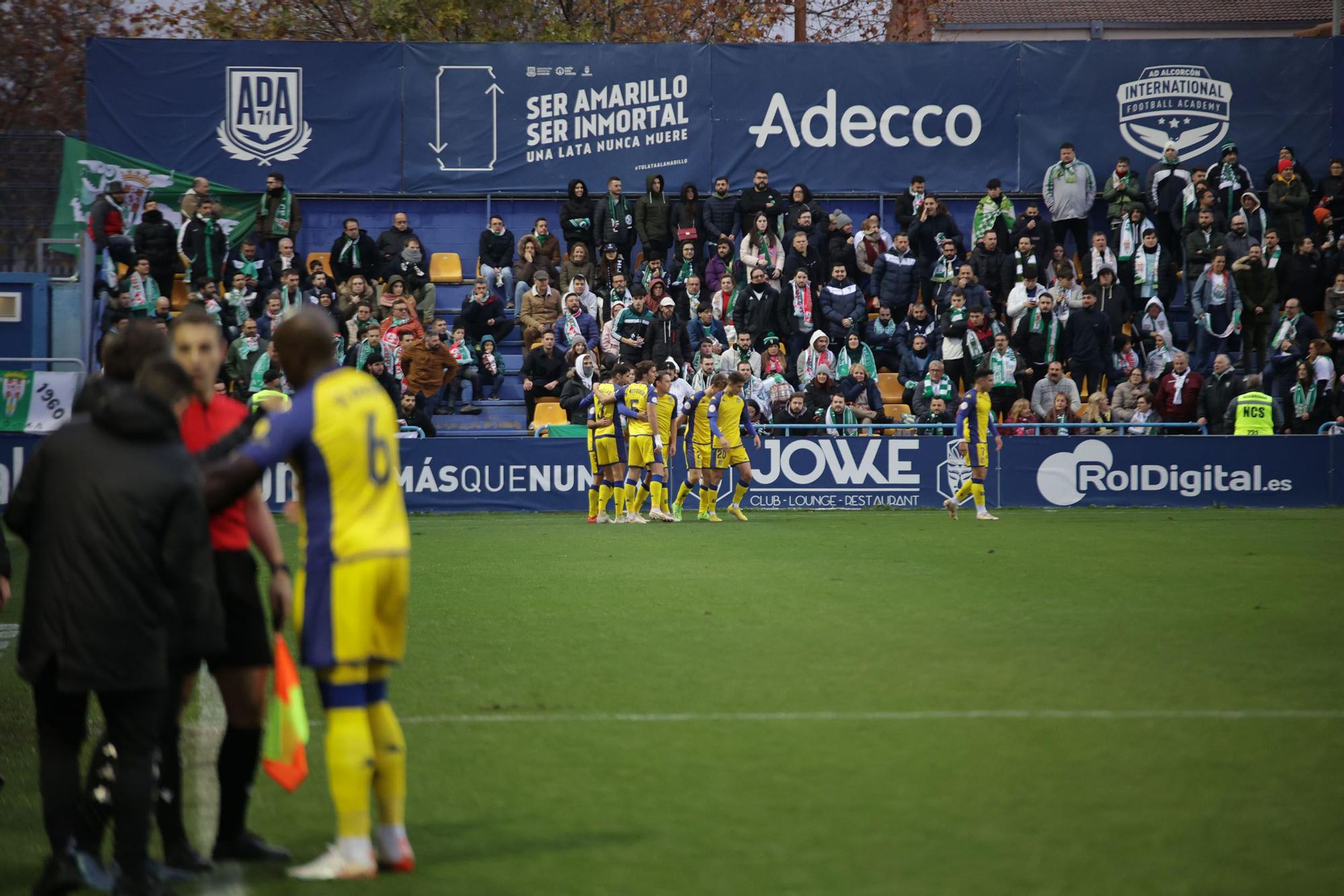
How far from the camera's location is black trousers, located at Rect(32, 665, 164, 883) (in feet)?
15.0

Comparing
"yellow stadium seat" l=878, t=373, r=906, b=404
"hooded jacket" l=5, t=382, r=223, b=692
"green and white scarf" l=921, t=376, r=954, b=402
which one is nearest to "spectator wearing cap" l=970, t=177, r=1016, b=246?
"yellow stadium seat" l=878, t=373, r=906, b=404

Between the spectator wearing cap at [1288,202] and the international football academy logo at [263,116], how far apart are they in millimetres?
18579

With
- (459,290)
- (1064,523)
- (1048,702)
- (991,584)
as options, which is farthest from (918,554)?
(459,290)

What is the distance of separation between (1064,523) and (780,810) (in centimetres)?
1586

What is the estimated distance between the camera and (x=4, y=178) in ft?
78.6

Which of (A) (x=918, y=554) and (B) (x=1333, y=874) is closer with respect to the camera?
(B) (x=1333, y=874)

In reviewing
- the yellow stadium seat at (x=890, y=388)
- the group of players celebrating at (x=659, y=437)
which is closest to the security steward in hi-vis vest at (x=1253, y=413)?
the yellow stadium seat at (x=890, y=388)

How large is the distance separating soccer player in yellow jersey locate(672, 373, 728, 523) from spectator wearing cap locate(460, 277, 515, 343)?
18.3ft

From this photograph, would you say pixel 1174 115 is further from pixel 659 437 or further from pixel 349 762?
pixel 349 762

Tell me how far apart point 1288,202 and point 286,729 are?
25.4 meters

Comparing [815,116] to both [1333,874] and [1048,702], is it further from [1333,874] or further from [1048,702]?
[1333,874]

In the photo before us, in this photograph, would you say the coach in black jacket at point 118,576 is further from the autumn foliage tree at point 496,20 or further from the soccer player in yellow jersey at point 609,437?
the autumn foliage tree at point 496,20

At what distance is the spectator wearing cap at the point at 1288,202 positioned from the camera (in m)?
26.6

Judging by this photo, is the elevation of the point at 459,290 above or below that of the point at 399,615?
above
